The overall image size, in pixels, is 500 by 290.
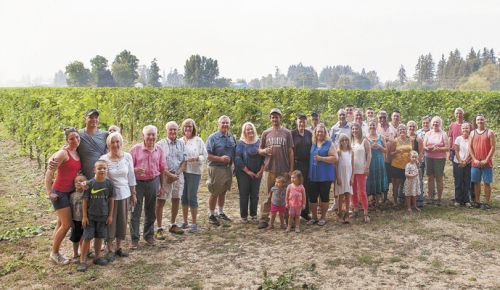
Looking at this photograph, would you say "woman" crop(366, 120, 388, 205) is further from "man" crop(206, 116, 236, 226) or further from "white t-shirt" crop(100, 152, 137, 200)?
"white t-shirt" crop(100, 152, 137, 200)

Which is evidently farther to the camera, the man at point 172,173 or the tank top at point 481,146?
the tank top at point 481,146

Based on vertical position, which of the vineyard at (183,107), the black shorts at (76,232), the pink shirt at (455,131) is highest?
the vineyard at (183,107)

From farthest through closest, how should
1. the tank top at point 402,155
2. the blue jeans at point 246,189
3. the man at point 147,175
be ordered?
the tank top at point 402,155, the blue jeans at point 246,189, the man at point 147,175

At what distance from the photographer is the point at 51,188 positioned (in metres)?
5.09

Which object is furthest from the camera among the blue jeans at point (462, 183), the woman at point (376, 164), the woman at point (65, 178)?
the blue jeans at point (462, 183)

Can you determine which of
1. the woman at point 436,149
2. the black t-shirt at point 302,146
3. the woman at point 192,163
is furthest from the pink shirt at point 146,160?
the woman at point 436,149

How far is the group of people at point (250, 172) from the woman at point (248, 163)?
16 millimetres

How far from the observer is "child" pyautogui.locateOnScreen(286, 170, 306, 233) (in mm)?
6609

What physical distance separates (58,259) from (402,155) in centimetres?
556

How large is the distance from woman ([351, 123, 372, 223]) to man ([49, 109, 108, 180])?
12.7ft

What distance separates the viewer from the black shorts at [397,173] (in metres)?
7.78

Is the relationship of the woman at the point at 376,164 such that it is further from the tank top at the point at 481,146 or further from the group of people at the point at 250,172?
the tank top at the point at 481,146

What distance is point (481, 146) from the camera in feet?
24.9

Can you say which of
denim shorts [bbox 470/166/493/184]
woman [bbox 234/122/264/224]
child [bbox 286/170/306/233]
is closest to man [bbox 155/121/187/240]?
woman [bbox 234/122/264/224]
